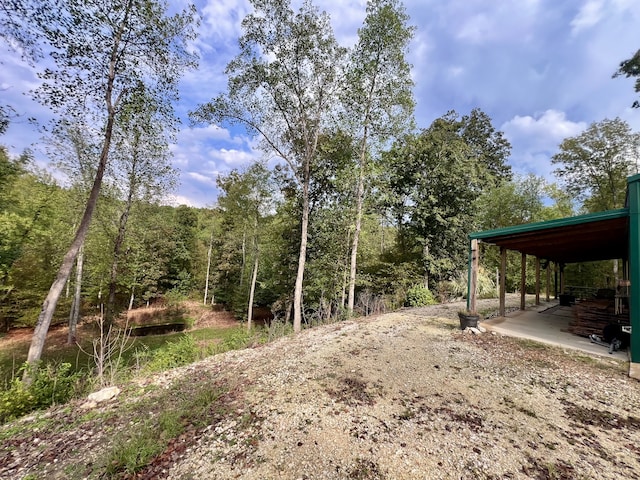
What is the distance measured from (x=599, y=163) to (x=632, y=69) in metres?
4.08

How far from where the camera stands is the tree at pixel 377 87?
333 inches

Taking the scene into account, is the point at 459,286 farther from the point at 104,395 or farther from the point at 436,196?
the point at 104,395

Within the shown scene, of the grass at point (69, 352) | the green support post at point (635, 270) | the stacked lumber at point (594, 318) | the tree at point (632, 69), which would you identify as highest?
the tree at point (632, 69)

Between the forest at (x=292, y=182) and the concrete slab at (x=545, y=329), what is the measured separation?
3.91m

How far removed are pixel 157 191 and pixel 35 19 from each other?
21.1 ft

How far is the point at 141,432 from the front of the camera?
2.83m

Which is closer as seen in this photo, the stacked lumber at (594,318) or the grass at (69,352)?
the stacked lumber at (594,318)

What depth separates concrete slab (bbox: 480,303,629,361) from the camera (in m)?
5.10

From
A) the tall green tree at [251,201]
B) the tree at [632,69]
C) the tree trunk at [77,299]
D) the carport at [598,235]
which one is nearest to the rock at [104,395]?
the carport at [598,235]

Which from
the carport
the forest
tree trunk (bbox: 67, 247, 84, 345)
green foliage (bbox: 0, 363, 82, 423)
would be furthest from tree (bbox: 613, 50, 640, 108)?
tree trunk (bbox: 67, 247, 84, 345)

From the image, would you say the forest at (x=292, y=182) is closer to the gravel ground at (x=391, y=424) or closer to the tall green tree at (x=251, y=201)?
the tall green tree at (x=251, y=201)

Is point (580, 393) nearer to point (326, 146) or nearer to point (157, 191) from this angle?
point (326, 146)

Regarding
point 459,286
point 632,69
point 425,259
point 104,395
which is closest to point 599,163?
point 632,69

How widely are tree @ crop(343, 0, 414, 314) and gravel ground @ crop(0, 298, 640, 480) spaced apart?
5.20 meters
